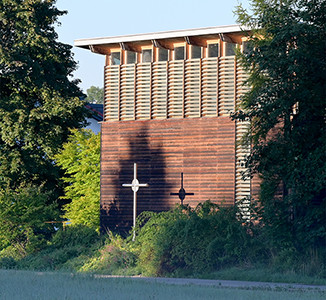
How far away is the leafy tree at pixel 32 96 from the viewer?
3875 cm

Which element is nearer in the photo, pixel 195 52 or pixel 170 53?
pixel 195 52

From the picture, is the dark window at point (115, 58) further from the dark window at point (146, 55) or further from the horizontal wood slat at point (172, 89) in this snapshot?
the dark window at point (146, 55)

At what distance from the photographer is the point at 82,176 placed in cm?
3916

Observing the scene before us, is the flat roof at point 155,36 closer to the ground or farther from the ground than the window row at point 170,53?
farther from the ground

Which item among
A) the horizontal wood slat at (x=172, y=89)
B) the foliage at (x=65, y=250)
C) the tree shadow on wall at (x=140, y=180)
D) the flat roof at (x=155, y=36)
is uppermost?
the flat roof at (x=155, y=36)

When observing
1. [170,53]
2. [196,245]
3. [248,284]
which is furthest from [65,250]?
[248,284]

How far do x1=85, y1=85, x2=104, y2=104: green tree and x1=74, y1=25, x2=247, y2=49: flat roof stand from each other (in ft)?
388

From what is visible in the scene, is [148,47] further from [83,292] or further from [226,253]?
[83,292]

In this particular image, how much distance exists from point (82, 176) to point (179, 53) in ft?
26.5

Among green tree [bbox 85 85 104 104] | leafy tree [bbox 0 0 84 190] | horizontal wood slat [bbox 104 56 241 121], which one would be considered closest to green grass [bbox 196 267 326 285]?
horizontal wood slat [bbox 104 56 241 121]

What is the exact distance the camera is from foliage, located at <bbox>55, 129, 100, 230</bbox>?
38.2 metres

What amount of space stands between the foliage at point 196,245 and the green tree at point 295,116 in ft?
4.55

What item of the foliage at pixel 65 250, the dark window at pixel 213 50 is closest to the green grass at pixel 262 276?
the foliage at pixel 65 250

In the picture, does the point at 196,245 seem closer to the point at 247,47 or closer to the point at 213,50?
the point at 247,47
